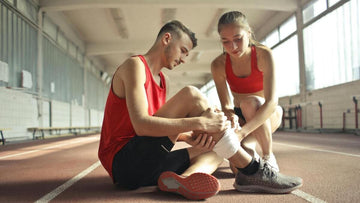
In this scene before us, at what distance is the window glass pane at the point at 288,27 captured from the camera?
12.0 m

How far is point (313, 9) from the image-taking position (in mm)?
10281

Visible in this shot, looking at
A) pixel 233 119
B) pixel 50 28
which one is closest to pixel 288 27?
pixel 50 28

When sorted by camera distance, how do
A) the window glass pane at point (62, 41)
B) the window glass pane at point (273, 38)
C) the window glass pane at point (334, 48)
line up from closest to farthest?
the window glass pane at point (334, 48)
the window glass pane at point (62, 41)
the window glass pane at point (273, 38)

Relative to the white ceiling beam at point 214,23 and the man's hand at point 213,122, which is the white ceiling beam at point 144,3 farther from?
the man's hand at point 213,122

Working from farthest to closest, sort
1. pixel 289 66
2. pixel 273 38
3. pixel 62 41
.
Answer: pixel 273 38
pixel 62 41
pixel 289 66

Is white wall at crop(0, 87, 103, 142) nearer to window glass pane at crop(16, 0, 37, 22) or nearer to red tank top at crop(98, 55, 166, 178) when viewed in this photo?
window glass pane at crop(16, 0, 37, 22)

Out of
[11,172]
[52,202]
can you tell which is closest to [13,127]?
[11,172]

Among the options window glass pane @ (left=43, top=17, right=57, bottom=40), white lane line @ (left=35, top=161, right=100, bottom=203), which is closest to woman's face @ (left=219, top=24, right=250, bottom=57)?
white lane line @ (left=35, top=161, right=100, bottom=203)

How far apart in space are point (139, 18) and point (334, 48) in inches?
299

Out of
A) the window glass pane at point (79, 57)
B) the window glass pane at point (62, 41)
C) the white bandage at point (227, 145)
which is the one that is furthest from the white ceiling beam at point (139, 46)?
the white bandage at point (227, 145)

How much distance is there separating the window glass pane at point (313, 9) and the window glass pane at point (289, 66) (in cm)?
120

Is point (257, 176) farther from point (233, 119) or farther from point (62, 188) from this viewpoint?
point (62, 188)

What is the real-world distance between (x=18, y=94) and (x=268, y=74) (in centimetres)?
827

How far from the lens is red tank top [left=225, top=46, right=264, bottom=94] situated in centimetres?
251
